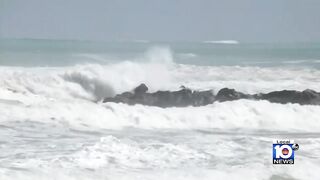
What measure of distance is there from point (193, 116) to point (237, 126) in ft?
3.39

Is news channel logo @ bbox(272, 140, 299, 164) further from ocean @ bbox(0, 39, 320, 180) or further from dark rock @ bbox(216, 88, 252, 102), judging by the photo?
dark rock @ bbox(216, 88, 252, 102)

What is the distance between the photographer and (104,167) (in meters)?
8.02

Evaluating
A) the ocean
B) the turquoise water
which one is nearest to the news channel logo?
the ocean

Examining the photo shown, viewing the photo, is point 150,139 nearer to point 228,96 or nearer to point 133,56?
point 228,96

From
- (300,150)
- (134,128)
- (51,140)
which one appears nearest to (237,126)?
(134,128)

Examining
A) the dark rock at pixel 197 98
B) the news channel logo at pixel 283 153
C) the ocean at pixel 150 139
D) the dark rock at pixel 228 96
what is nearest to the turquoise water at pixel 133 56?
the dark rock at pixel 197 98

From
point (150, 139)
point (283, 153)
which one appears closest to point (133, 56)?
point (150, 139)

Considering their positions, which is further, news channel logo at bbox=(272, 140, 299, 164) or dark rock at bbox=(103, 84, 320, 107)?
dark rock at bbox=(103, 84, 320, 107)

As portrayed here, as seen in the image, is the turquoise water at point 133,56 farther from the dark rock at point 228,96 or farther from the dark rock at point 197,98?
the dark rock at point 228,96

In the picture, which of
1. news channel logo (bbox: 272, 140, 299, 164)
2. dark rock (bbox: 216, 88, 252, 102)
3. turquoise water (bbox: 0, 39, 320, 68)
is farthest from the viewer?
turquoise water (bbox: 0, 39, 320, 68)

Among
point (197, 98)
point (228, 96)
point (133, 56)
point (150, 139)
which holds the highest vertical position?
point (133, 56)

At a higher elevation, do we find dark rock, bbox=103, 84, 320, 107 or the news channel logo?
dark rock, bbox=103, 84, 320, 107

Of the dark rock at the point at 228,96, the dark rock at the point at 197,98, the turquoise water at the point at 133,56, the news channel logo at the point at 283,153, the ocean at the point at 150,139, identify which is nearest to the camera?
the ocean at the point at 150,139

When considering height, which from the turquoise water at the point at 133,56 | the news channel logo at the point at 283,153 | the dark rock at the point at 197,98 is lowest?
the news channel logo at the point at 283,153
